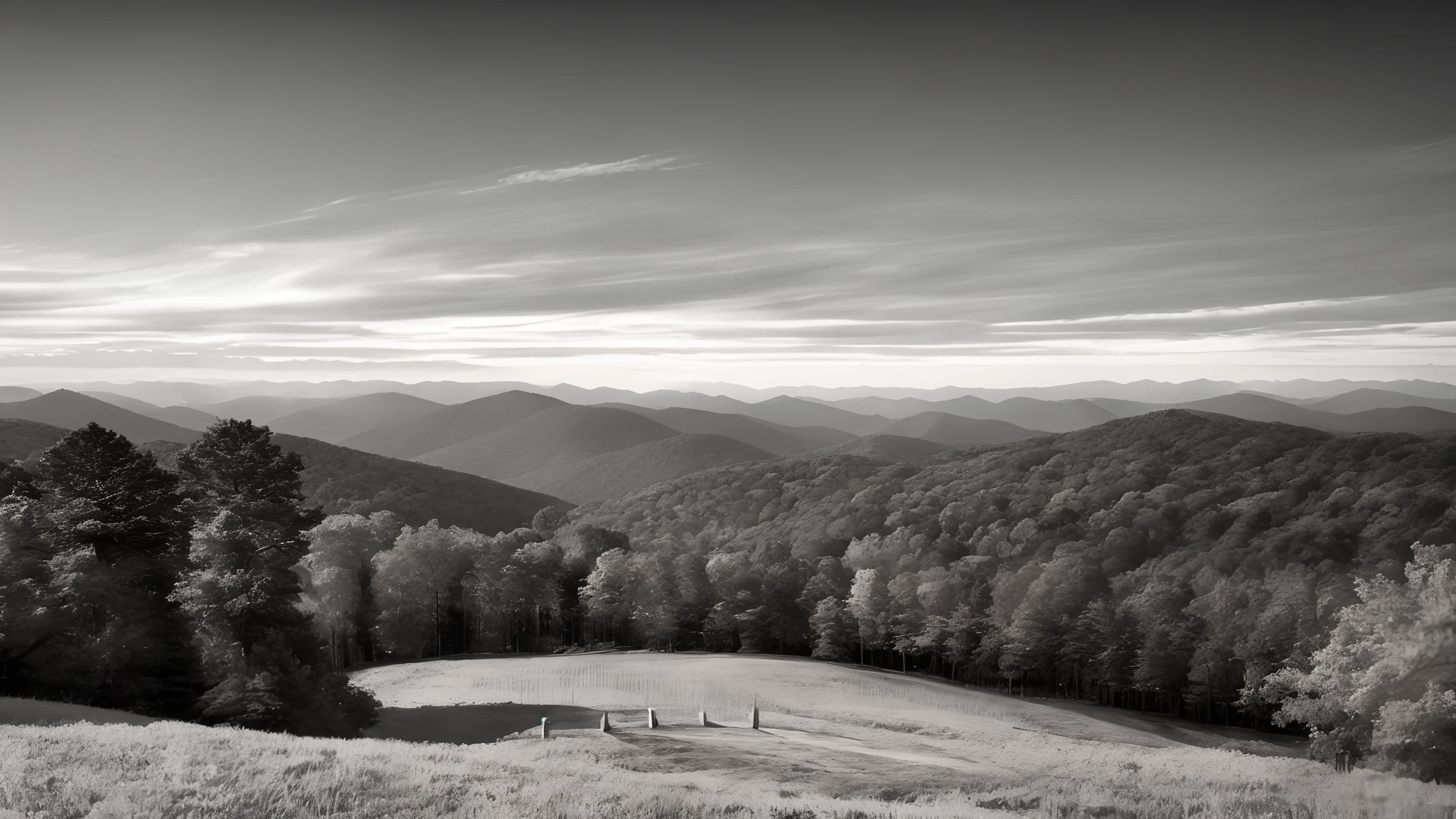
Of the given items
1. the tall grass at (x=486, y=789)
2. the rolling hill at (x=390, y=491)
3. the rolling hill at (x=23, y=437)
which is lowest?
the rolling hill at (x=390, y=491)

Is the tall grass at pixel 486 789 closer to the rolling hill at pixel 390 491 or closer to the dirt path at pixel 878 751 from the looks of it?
the dirt path at pixel 878 751

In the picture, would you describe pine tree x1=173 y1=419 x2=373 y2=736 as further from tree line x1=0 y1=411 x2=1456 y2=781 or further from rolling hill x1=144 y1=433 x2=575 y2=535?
rolling hill x1=144 y1=433 x2=575 y2=535

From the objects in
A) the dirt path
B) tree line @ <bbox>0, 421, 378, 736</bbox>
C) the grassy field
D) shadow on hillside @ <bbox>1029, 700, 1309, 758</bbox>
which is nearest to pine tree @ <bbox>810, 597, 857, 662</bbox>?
shadow on hillside @ <bbox>1029, 700, 1309, 758</bbox>

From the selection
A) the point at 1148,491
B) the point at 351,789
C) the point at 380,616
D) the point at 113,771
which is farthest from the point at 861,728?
the point at 1148,491

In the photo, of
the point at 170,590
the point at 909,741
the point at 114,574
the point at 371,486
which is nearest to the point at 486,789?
the point at 909,741

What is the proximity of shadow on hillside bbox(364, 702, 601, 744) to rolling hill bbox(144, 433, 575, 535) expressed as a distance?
115835mm

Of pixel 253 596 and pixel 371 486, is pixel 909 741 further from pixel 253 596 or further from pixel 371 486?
pixel 371 486

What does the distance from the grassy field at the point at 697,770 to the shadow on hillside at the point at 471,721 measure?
0.63m

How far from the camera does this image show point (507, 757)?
2622cm

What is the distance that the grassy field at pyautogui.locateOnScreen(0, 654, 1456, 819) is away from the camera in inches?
648

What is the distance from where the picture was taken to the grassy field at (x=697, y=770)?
1645 centimetres

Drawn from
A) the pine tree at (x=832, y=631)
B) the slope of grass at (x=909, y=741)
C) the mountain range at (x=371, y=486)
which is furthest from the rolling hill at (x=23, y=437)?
the pine tree at (x=832, y=631)

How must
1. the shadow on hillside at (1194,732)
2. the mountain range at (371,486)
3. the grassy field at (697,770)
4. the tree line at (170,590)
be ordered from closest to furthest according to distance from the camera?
the grassy field at (697,770), the tree line at (170,590), the shadow on hillside at (1194,732), the mountain range at (371,486)

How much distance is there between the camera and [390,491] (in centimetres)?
17300
